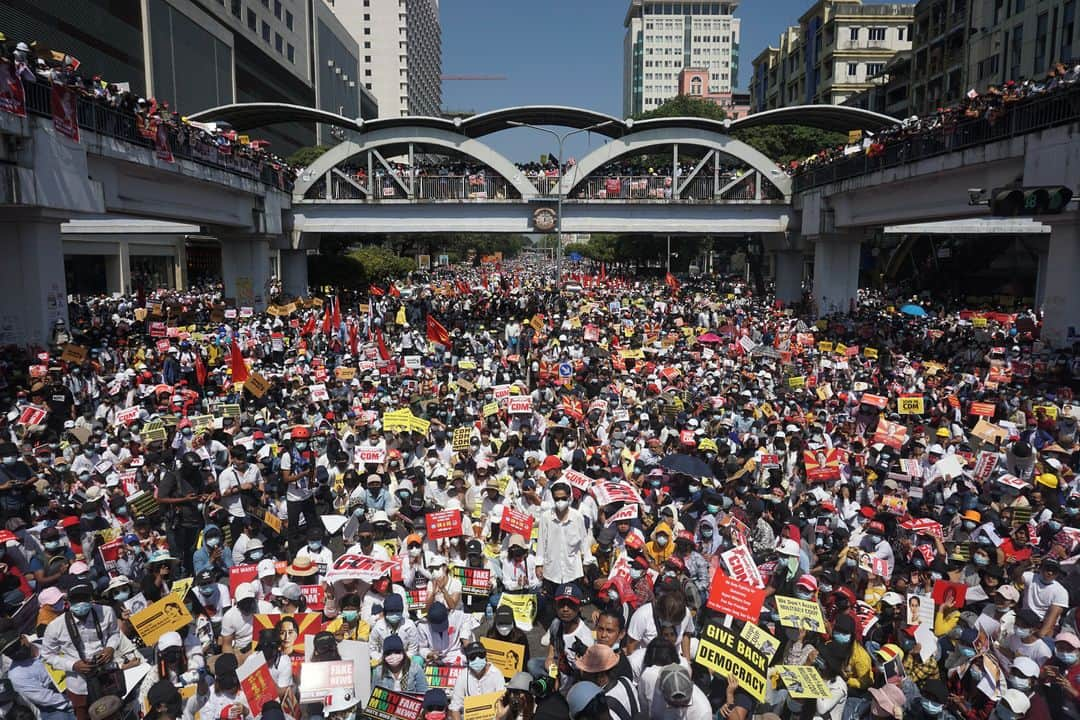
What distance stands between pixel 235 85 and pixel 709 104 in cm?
3771

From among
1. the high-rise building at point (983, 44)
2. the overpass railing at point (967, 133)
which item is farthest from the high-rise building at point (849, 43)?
the overpass railing at point (967, 133)

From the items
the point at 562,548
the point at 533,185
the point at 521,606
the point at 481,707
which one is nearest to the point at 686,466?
the point at 562,548

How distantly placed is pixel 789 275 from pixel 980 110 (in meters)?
16.5

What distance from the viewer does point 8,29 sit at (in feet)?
99.9

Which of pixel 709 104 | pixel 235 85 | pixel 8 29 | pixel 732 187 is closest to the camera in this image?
pixel 8 29

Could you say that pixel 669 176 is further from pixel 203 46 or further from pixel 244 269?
pixel 203 46

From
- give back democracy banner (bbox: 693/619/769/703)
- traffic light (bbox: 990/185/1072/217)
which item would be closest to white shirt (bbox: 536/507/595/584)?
give back democracy banner (bbox: 693/619/769/703)

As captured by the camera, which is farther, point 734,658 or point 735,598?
point 735,598

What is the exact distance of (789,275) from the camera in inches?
1457

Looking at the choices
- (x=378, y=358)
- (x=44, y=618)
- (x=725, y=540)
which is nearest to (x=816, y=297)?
(x=378, y=358)

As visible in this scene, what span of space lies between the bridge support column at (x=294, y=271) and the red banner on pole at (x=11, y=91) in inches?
768

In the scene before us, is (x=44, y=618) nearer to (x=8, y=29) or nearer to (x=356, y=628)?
(x=356, y=628)

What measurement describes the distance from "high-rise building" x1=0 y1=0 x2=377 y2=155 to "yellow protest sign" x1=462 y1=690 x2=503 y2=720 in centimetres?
3535

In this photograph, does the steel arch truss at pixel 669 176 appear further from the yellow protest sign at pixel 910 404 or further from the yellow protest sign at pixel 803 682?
the yellow protest sign at pixel 803 682
